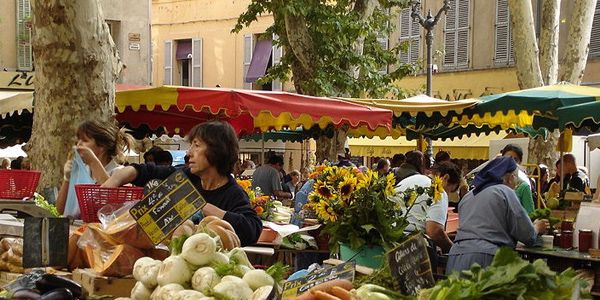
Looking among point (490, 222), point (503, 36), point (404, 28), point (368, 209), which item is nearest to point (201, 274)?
point (368, 209)

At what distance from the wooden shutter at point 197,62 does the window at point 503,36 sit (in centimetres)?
1274

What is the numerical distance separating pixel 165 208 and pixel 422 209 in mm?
3632

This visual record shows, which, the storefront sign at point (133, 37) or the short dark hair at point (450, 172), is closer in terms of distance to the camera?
the short dark hair at point (450, 172)

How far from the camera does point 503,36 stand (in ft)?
89.6

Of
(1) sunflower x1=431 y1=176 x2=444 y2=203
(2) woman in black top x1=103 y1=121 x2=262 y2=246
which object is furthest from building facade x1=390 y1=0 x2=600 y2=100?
(2) woman in black top x1=103 y1=121 x2=262 y2=246

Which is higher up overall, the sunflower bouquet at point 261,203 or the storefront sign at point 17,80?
the storefront sign at point 17,80

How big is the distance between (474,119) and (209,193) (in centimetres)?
949

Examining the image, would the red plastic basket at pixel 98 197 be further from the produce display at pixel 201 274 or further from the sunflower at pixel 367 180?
the sunflower at pixel 367 180

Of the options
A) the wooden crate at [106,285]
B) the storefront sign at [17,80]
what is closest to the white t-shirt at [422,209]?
the wooden crate at [106,285]

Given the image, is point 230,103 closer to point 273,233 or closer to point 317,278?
point 273,233

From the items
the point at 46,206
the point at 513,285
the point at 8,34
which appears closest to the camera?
the point at 513,285

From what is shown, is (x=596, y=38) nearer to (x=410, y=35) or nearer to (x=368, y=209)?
(x=410, y=35)

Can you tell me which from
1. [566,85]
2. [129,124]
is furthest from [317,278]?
[566,85]

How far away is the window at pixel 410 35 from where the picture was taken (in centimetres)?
3023
